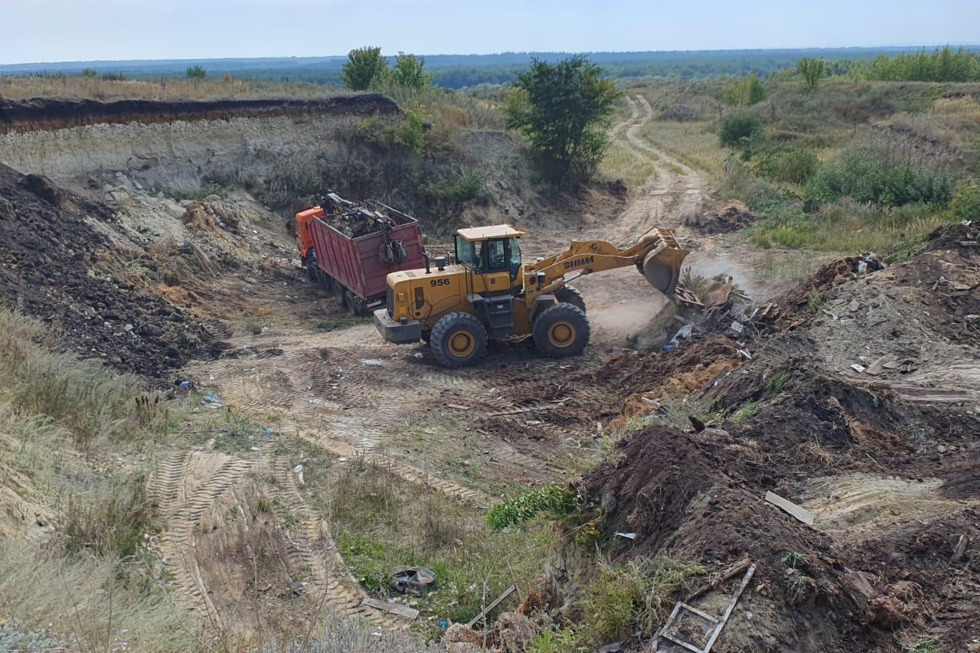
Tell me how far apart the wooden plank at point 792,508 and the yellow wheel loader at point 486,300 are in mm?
7068

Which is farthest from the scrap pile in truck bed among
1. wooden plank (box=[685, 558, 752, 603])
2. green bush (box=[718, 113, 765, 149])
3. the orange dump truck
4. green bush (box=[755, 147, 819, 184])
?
green bush (box=[718, 113, 765, 149])

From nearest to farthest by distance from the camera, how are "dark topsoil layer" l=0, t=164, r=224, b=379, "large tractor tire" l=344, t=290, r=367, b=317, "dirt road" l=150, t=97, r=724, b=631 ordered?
"dirt road" l=150, t=97, r=724, b=631 → "dark topsoil layer" l=0, t=164, r=224, b=379 → "large tractor tire" l=344, t=290, r=367, b=317

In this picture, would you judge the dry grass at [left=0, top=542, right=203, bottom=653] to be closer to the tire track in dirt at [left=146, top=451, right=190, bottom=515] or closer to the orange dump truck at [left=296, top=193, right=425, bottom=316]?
the tire track in dirt at [left=146, top=451, right=190, bottom=515]

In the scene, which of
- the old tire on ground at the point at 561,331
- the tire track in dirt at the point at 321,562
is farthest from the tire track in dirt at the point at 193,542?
the old tire on ground at the point at 561,331

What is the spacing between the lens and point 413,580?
7.27 meters

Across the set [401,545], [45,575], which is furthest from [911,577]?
[45,575]

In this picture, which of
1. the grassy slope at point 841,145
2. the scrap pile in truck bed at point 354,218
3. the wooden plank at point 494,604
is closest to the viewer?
the wooden plank at point 494,604

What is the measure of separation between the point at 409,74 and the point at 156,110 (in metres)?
13.7

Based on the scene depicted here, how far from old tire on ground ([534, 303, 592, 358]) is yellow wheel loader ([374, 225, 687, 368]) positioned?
2cm

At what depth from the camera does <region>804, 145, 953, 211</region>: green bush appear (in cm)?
1802

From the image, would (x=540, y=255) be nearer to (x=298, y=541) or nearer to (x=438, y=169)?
(x=438, y=169)

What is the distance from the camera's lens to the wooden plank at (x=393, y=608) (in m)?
6.83

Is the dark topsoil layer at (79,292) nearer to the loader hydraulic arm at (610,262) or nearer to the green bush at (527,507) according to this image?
the loader hydraulic arm at (610,262)

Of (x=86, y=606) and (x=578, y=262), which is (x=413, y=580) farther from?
(x=578, y=262)
